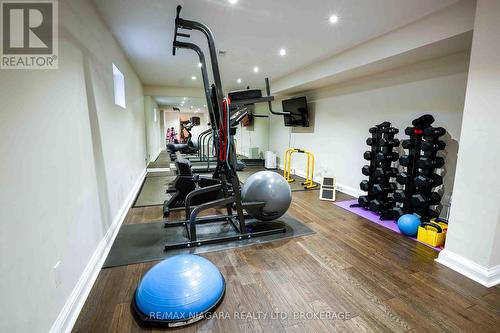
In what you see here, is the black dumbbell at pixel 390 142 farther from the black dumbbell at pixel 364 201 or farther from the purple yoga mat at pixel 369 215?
the purple yoga mat at pixel 369 215

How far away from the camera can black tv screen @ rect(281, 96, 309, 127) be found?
242 inches

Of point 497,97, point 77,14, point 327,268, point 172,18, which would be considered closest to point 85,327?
point 327,268

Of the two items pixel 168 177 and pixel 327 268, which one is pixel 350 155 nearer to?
pixel 327 268

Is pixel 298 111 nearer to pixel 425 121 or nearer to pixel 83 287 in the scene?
pixel 425 121

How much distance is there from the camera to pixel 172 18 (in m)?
2.87

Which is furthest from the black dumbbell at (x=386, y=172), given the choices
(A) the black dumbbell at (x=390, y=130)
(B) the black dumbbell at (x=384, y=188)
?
(A) the black dumbbell at (x=390, y=130)

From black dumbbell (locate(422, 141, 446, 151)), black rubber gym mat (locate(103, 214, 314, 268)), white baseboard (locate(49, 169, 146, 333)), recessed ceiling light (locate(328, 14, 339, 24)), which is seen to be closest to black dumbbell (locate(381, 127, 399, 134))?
black dumbbell (locate(422, 141, 446, 151))

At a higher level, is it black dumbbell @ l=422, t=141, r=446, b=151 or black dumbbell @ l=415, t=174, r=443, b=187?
black dumbbell @ l=422, t=141, r=446, b=151

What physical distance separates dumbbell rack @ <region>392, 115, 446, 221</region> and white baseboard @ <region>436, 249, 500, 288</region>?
0.82 metres

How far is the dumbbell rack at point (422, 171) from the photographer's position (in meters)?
3.04

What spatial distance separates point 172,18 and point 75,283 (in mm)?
2845

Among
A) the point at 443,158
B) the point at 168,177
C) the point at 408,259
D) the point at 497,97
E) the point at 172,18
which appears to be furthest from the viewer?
the point at 168,177

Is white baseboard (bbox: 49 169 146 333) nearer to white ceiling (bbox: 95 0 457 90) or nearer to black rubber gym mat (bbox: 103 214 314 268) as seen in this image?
black rubber gym mat (bbox: 103 214 314 268)

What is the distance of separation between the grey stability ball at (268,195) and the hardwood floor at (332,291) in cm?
45
